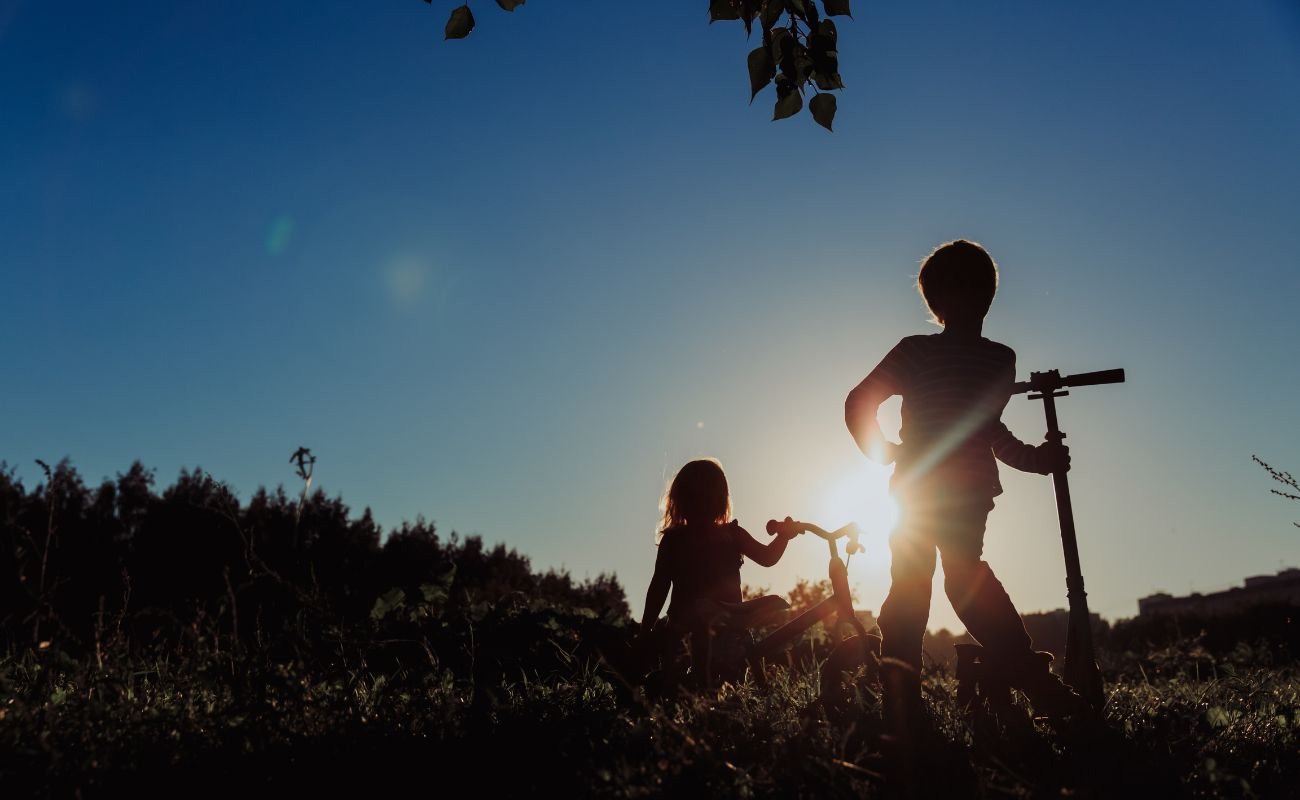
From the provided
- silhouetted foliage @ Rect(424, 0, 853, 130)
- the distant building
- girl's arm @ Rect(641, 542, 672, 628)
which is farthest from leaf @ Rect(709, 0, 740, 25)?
the distant building

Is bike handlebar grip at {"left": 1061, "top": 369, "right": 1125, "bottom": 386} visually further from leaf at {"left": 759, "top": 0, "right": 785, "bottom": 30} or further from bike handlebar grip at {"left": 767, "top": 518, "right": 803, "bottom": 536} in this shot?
leaf at {"left": 759, "top": 0, "right": 785, "bottom": 30}

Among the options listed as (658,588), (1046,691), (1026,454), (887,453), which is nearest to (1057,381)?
(1026,454)

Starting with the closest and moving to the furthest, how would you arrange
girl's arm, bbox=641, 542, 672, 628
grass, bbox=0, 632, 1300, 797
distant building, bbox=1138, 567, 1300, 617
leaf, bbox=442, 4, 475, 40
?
grass, bbox=0, 632, 1300, 797, leaf, bbox=442, 4, 475, 40, girl's arm, bbox=641, 542, 672, 628, distant building, bbox=1138, 567, 1300, 617

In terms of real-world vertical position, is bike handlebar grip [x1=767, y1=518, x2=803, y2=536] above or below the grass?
above

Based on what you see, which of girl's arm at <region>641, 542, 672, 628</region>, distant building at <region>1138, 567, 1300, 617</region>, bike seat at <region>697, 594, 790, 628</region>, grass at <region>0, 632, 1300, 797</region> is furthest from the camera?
distant building at <region>1138, 567, 1300, 617</region>

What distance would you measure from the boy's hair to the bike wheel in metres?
1.69

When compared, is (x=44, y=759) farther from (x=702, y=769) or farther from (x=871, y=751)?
(x=871, y=751)

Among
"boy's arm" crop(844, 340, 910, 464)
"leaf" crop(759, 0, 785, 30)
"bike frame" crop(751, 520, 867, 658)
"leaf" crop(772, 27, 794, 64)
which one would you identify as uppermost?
"leaf" crop(759, 0, 785, 30)

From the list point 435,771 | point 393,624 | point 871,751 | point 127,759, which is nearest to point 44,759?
point 127,759

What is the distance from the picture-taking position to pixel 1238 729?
3773 mm

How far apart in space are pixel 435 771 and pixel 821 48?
342 centimetres

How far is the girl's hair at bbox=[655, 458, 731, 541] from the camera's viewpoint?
16.9 ft

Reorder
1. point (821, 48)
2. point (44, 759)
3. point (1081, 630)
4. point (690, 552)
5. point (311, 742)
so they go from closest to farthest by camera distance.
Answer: point (44, 759), point (311, 742), point (821, 48), point (1081, 630), point (690, 552)

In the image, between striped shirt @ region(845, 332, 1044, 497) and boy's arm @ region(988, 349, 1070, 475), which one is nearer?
striped shirt @ region(845, 332, 1044, 497)
